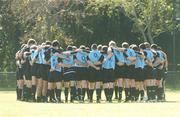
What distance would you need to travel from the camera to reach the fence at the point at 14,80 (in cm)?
3922

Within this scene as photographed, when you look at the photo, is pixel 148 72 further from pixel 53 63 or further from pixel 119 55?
pixel 53 63

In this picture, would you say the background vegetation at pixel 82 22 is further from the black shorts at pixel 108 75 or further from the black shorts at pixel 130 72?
the black shorts at pixel 108 75

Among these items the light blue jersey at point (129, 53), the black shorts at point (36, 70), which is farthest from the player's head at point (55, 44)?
the light blue jersey at point (129, 53)

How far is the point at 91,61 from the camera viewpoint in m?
25.0

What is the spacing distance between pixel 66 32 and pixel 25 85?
987 inches

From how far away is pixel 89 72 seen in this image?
82.8 ft

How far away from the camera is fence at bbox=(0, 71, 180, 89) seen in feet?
129

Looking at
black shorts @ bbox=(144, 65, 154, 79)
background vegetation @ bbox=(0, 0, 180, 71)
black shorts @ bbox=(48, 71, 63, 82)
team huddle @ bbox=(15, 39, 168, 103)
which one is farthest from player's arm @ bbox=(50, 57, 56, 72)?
background vegetation @ bbox=(0, 0, 180, 71)

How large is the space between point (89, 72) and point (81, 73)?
0.29m

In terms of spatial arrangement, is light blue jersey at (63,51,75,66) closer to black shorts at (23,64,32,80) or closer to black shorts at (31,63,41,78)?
black shorts at (31,63,41,78)

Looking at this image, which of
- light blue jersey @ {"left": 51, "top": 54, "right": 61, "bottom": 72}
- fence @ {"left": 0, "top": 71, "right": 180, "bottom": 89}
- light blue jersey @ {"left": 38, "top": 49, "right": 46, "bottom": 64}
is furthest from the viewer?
fence @ {"left": 0, "top": 71, "right": 180, "bottom": 89}
